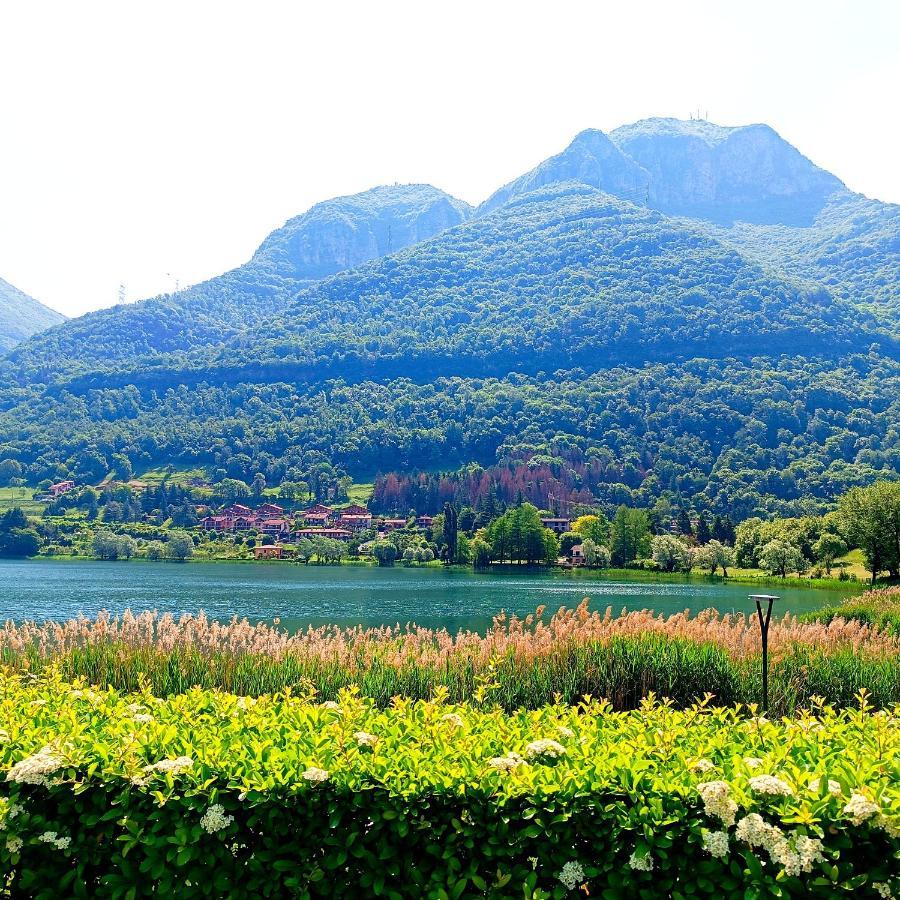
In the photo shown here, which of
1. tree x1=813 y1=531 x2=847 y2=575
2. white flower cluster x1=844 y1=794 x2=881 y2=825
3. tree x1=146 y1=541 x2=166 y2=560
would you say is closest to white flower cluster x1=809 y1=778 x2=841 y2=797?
white flower cluster x1=844 y1=794 x2=881 y2=825

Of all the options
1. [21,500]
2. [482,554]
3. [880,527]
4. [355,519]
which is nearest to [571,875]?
[880,527]

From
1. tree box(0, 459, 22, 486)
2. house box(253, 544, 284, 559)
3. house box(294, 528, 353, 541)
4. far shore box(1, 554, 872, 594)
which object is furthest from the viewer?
tree box(0, 459, 22, 486)

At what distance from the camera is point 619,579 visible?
274 ft

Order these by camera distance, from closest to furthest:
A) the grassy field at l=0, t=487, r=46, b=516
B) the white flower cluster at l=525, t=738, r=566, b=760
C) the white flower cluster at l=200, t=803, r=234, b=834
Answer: the white flower cluster at l=200, t=803, r=234, b=834 → the white flower cluster at l=525, t=738, r=566, b=760 → the grassy field at l=0, t=487, r=46, b=516

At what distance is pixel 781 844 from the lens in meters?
3.83

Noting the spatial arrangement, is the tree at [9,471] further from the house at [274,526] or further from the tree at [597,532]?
the tree at [597,532]

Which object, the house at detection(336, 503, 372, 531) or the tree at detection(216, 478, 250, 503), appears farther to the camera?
the tree at detection(216, 478, 250, 503)

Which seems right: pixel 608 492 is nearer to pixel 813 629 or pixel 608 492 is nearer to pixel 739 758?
pixel 813 629

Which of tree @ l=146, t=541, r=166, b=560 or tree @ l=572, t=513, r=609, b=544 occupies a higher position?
tree @ l=572, t=513, r=609, b=544

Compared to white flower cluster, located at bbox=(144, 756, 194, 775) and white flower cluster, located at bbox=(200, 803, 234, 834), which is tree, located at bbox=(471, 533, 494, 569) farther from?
white flower cluster, located at bbox=(200, 803, 234, 834)

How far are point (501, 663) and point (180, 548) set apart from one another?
4641 inches

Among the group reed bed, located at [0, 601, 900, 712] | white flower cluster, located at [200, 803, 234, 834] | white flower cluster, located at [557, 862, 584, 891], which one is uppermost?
white flower cluster, located at [200, 803, 234, 834]

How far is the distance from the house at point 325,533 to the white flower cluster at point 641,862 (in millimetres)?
133762

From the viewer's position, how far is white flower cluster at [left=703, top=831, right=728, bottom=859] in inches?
154
